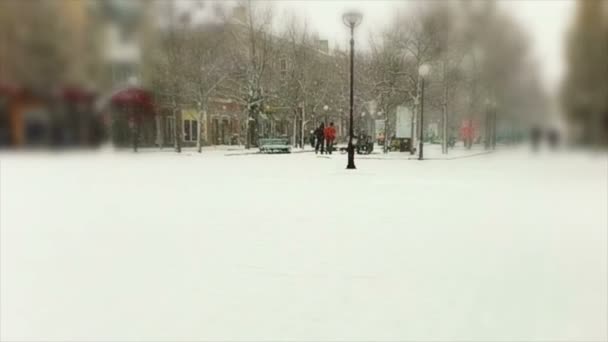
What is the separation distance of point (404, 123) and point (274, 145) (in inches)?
83.6

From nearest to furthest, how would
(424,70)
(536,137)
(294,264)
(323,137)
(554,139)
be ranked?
(554,139) → (536,137) → (294,264) → (424,70) → (323,137)

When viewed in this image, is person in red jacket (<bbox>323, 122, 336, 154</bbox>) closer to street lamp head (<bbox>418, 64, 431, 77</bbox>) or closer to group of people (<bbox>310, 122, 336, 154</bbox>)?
group of people (<bbox>310, 122, 336, 154</bbox>)

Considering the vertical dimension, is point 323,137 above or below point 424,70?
below

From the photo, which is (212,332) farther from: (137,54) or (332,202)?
(332,202)

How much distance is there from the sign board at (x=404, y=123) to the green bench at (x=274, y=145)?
1.60 meters

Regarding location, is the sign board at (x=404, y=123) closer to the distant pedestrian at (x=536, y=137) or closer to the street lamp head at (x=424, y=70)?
the street lamp head at (x=424, y=70)

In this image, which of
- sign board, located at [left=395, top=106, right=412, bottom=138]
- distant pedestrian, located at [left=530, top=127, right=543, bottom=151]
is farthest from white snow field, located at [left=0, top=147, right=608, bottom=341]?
sign board, located at [left=395, top=106, right=412, bottom=138]

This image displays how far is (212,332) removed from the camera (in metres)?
1.24

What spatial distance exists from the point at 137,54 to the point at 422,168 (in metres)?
5.79

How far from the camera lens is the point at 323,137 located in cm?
490

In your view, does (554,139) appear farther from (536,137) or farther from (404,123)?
(404,123)

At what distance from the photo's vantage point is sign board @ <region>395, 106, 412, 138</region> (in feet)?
11.8

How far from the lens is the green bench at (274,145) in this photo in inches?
239

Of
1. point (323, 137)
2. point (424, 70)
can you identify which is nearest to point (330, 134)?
point (323, 137)
